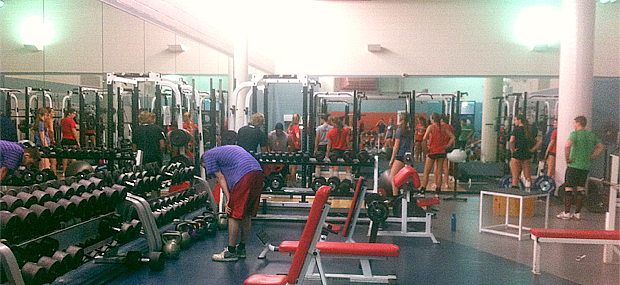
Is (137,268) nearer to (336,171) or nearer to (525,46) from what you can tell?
(336,171)

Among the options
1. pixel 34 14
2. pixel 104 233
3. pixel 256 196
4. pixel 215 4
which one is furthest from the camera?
pixel 215 4

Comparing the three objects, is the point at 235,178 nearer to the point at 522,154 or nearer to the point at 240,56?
the point at 240,56

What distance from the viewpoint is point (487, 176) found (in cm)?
921

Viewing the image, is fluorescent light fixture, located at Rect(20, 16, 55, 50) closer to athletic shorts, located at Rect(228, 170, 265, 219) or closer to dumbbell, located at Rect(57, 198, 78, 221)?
dumbbell, located at Rect(57, 198, 78, 221)

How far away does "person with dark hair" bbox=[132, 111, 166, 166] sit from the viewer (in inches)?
190

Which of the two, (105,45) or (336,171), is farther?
(336,171)

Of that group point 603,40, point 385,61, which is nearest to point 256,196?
point 385,61


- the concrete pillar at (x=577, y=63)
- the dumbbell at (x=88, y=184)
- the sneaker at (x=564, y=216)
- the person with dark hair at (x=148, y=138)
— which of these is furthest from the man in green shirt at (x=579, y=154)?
the dumbbell at (x=88, y=184)

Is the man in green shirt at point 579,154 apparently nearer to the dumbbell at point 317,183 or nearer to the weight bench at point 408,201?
the weight bench at point 408,201

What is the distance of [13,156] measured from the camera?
2924 millimetres

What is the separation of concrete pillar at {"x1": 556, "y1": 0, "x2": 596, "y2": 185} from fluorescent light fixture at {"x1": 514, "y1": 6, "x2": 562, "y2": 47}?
2.19m

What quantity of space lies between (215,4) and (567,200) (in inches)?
238

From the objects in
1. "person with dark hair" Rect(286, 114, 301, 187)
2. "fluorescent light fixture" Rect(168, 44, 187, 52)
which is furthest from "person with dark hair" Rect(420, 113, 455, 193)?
"fluorescent light fixture" Rect(168, 44, 187, 52)

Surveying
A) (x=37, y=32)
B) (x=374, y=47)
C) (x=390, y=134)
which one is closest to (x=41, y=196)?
(x=37, y=32)
